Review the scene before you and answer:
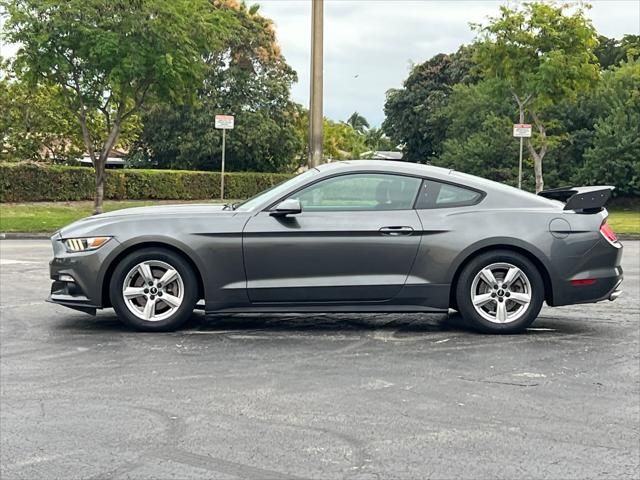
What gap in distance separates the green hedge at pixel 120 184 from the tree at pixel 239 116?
12.1ft

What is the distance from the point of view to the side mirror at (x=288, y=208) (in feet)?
21.1

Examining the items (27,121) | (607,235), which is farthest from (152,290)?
(27,121)

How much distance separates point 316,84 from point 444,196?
10.2 m

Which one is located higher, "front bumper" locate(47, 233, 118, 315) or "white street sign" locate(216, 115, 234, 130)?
"white street sign" locate(216, 115, 234, 130)


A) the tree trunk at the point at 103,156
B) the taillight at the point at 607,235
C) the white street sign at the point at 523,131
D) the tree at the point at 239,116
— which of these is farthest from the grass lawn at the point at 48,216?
the taillight at the point at 607,235

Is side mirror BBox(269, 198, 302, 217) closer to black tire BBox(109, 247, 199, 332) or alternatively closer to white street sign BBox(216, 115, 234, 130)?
black tire BBox(109, 247, 199, 332)

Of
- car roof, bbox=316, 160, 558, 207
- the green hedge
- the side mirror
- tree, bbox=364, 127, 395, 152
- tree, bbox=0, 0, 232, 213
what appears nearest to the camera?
the side mirror

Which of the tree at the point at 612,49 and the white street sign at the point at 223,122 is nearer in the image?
the white street sign at the point at 223,122

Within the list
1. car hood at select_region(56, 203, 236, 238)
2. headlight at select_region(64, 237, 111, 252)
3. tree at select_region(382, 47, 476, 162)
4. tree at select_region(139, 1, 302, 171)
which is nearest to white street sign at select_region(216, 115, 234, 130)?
car hood at select_region(56, 203, 236, 238)

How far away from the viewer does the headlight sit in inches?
257

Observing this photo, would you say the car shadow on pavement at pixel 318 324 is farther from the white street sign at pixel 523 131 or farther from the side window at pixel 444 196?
the white street sign at pixel 523 131

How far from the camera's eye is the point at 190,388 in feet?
16.3

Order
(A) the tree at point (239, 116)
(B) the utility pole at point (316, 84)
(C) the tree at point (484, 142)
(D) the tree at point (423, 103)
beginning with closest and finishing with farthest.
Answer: (B) the utility pole at point (316, 84) → (C) the tree at point (484, 142) → (A) the tree at point (239, 116) → (D) the tree at point (423, 103)

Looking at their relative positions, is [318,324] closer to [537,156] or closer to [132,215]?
[132,215]
